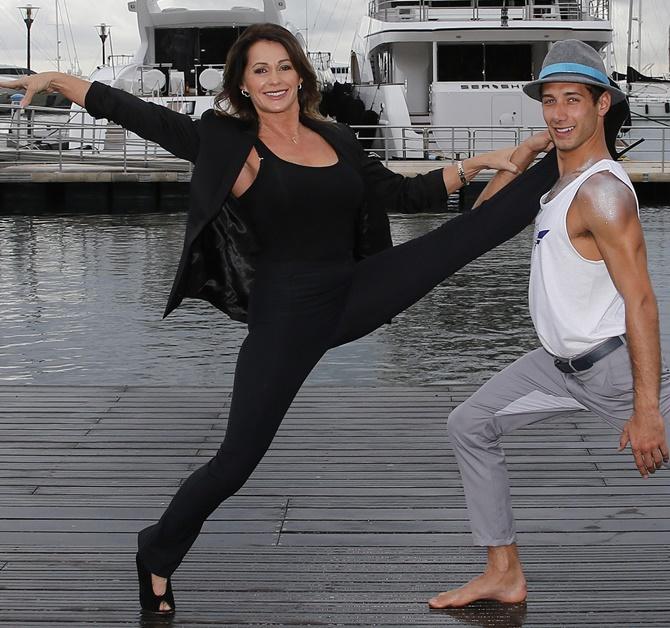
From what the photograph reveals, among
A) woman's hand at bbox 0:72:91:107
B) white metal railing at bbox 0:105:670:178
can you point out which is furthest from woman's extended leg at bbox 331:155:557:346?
white metal railing at bbox 0:105:670:178

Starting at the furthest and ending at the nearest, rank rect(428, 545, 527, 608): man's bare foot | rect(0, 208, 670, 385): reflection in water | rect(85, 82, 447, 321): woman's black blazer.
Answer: rect(0, 208, 670, 385): reflection in water, rect(428, 545, 527, 608): man's bare foot, rect(85, 82, 447, 321): woman's black blazer

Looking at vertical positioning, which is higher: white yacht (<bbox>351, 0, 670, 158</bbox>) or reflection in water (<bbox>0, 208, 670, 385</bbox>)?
white yacht (<bbox>351, 0, 670, 158</bbox>)

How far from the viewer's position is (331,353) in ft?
31.9

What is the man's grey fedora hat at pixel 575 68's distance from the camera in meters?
3.28

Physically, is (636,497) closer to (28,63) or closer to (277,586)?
(277,586)

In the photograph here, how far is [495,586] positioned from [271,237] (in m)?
1.15

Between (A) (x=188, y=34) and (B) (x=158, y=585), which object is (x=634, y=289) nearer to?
(B) (x=158, y=585)

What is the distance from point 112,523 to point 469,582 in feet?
4.54

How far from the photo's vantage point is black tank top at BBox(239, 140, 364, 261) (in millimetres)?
3430

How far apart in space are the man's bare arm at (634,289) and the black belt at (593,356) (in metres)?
0.12

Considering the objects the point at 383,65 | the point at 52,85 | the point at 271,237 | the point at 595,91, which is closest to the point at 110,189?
the point at 383,65

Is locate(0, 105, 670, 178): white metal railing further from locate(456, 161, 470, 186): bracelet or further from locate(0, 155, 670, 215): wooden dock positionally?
locate(456, 161, 470, 186): bracelet

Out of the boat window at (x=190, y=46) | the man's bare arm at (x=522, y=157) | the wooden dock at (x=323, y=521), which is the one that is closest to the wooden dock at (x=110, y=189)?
the boat window at (x=190, y=46)

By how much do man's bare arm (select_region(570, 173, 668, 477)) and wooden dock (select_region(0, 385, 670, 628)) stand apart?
24.8 inches
